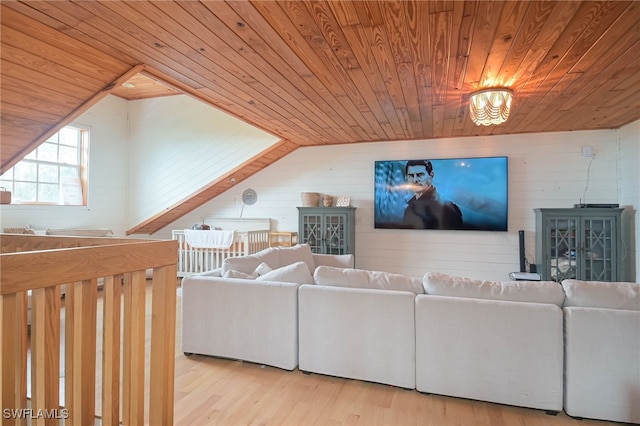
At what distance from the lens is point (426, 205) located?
17.5 feet

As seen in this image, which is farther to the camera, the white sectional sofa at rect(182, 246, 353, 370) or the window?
the window

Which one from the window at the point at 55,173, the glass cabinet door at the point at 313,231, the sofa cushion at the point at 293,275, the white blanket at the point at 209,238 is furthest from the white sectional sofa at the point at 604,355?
the window at the point at 55,173

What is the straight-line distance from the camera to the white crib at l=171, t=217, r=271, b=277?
5.66 m

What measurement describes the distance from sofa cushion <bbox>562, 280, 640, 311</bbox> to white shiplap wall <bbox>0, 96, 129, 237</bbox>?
6231mm

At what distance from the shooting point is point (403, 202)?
215 inches

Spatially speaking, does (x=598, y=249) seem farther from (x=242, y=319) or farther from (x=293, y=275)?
(x=242, y=319)

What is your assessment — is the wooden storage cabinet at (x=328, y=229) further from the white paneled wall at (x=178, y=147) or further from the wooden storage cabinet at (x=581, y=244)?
the wooden storage cabinet at (x=581, y=244)

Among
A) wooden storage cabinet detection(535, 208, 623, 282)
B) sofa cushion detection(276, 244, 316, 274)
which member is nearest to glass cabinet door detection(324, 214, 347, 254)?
sofa cushion detection(276, 244, 316, 274)

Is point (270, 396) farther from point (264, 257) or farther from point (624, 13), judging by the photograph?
point (624, 13)

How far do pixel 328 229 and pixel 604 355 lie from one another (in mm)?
3779

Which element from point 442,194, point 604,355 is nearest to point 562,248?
point 442,194

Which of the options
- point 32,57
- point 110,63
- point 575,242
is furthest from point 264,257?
point 575,242

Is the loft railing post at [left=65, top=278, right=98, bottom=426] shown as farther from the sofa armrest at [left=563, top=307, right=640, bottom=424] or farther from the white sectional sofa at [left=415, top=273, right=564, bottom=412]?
the sofa armrest at [left=563, top=307, right=640, bottom=424]

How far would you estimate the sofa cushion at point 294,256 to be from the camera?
4.11m
